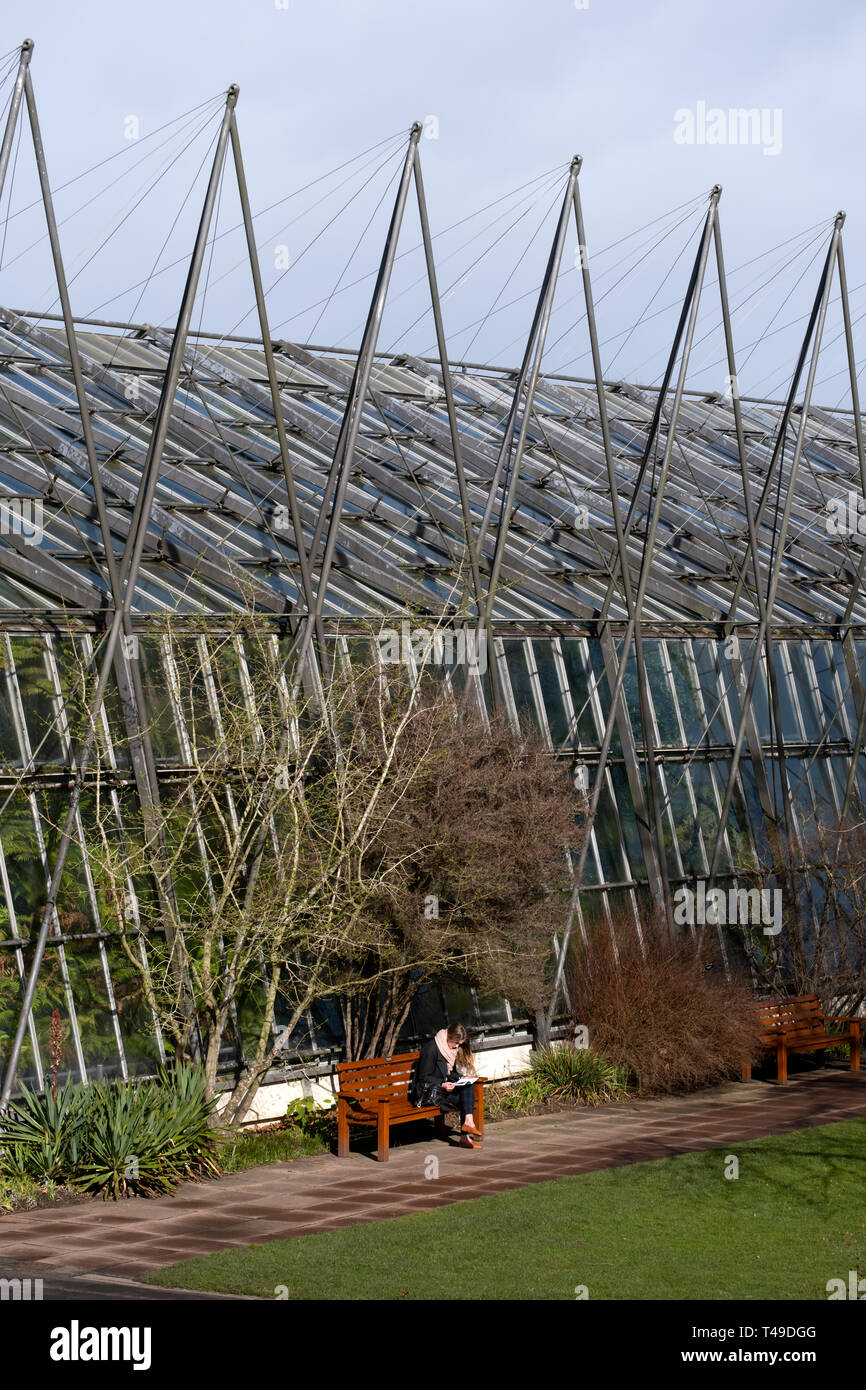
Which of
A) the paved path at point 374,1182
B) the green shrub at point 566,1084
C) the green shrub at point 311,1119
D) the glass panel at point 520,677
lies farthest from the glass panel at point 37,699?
the glass panel at point 520,677

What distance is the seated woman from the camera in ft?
49.6

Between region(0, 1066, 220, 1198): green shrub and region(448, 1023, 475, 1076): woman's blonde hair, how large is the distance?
292 centimetres

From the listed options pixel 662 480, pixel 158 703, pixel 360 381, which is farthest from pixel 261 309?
pixel 662 480

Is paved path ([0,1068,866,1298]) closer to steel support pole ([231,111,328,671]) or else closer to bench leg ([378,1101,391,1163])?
bench leg ([378,1101,391,1163])

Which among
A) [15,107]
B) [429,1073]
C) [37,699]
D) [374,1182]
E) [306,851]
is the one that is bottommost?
[374,1182]

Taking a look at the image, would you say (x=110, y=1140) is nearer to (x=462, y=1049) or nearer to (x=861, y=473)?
(x=462, y=1049)

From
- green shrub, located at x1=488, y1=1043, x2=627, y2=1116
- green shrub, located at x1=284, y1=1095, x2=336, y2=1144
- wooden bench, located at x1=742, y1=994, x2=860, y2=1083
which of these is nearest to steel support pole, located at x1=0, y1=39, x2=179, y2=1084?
green shrub, located at x1=284, y1=1095, x2=336, y2=1144

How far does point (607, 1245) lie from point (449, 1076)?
15.9 feet

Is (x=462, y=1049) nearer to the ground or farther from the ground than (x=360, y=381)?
nearer to the ground

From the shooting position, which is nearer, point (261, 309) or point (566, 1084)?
point (261, 309)

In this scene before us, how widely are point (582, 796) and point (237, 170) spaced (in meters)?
7.98

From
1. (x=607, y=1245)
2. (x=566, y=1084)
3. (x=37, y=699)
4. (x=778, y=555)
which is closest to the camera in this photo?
(x=607, y=1245)

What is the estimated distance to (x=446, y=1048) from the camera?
15.6 m
